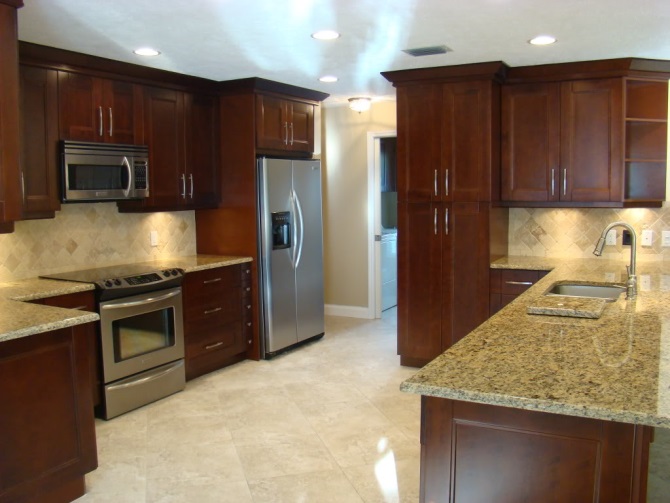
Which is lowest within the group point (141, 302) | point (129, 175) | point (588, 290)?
point (141, 302)

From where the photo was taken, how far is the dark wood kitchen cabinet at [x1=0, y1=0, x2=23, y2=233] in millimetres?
2910

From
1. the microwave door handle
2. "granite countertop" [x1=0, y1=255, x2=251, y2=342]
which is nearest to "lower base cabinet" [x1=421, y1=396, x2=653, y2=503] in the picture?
"granite countertop" [x1=0, y1=255, x2=251, y2=342]

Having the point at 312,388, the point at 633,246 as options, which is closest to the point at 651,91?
the point at 633,246

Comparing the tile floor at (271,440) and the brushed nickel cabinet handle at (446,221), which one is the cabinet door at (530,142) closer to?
the brushed nickel cabinet handle at (446,221)

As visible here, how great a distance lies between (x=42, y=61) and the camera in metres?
3.79

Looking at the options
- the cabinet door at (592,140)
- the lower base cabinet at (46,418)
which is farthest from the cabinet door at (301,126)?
the lower base cabinet at (46,418)

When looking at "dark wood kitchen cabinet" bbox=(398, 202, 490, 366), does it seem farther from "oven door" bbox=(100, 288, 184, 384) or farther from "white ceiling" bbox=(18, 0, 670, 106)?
"oven door" bbox=(100, 288, 184, 384)

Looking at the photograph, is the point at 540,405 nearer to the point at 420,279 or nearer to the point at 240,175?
the point at 420,279

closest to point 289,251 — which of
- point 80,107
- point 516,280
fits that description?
point 516,280

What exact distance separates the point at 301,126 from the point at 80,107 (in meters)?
1.97

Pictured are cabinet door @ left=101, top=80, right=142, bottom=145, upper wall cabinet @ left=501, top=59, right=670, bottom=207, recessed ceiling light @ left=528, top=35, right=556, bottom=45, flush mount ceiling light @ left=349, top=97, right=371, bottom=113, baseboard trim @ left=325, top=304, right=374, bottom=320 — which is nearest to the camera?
recessed ceiling light @ left=528, top=35, right=556, bottom=45

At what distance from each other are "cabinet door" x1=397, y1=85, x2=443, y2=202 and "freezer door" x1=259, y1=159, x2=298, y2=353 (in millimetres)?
1011

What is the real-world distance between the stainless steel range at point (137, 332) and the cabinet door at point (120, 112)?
919 mm

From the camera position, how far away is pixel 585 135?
14.9 ft
